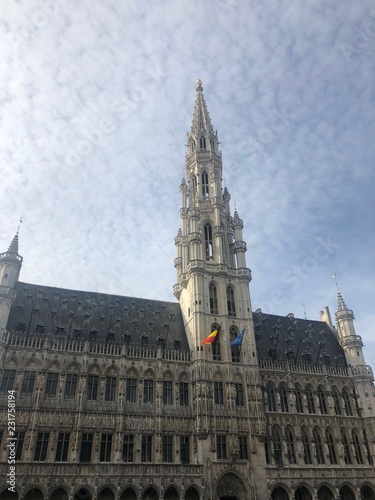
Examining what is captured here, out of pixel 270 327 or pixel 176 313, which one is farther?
pixel 270 327

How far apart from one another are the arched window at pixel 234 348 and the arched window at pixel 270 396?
5.80m

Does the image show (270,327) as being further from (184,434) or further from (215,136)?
(215,136)

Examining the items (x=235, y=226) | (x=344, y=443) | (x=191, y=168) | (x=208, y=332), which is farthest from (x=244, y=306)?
(x=191, y=168)

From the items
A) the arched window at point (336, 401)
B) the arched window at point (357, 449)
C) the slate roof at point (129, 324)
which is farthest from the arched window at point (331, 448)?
the slate roof at point (129, 324)

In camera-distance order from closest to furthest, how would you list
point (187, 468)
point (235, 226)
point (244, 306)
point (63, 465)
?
point (63, 465)
point (187, 468)
point (244, 306)
point (235, 226)

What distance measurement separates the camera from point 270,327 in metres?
66.6

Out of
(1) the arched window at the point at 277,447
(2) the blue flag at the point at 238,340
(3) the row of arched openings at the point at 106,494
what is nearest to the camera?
(3) the row of arched openings at the point at 106,494

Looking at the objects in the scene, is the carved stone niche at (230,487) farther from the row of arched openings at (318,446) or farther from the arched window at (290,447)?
the arched window at (290,447)

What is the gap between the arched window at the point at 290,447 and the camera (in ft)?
170

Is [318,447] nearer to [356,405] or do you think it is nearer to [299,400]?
[299,400]

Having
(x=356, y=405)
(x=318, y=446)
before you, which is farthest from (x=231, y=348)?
(x=356, y=405)

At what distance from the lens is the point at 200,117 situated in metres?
78.4

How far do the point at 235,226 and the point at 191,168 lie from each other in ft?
46.7

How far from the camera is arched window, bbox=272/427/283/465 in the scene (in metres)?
51.2
